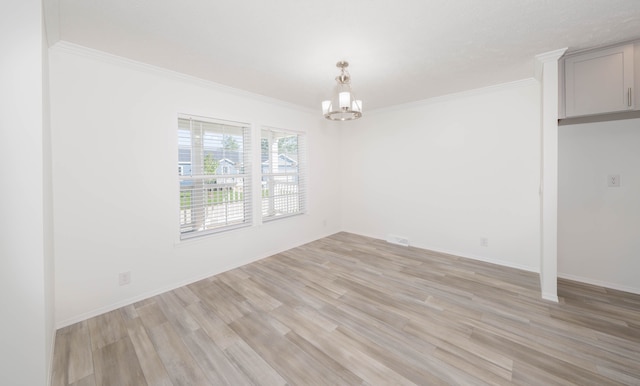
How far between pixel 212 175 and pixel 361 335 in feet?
8.42

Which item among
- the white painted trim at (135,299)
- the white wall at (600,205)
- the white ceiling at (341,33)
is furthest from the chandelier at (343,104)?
the white wall at (600,205)

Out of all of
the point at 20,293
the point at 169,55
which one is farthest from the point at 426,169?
the point at 20,293

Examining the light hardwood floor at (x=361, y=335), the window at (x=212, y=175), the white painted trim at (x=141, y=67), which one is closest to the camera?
the light hardwood floor at (x=361, y=335)

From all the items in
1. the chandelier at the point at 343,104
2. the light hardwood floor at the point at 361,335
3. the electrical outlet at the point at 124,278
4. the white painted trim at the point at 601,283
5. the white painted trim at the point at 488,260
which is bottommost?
the light hardwood floor at the point at 361,335

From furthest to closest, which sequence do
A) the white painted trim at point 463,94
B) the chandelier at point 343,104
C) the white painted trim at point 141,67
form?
the white painted trim at point 463,94, the chandelier at point 343,104, the white painted trim at point 141,67

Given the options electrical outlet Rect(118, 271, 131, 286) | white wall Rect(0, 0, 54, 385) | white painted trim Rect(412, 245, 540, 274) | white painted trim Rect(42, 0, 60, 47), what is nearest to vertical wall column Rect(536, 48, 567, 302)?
white painted trim Rect(412, 245, 540, 274)

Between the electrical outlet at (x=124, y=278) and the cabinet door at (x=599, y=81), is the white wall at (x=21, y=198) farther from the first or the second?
the cabinet door at (x=599, y=81)

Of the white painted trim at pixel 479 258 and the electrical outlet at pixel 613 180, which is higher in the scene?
the electrical outlet at pixel 613 180

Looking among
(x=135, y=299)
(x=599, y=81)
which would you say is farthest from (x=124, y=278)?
(x=599, y=81)

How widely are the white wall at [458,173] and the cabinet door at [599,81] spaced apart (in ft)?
2.26

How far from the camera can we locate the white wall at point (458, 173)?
3.14 meters

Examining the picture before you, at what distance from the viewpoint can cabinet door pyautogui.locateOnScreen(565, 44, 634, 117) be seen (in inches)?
84.8

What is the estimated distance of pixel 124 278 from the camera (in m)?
2.42

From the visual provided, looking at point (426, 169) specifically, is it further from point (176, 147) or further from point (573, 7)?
point (176, 147)
